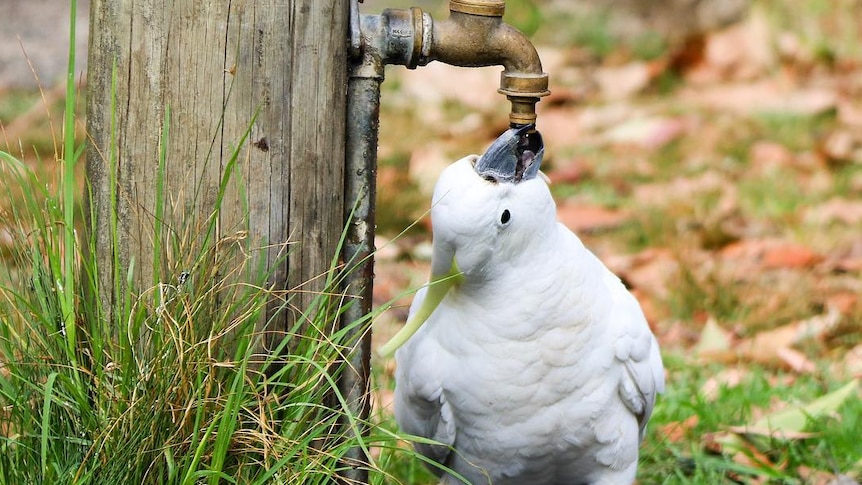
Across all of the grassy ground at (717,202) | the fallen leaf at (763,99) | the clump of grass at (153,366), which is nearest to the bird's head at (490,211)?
the clump of grass at (153,366)

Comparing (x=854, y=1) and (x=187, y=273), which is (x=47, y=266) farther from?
(x=854, y=1)

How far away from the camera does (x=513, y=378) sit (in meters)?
2.04

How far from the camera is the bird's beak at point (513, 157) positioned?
6.36 ft

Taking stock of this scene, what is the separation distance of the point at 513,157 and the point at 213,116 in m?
0.54

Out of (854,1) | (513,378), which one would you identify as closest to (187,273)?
(513,378)

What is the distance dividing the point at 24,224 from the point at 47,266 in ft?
0.41

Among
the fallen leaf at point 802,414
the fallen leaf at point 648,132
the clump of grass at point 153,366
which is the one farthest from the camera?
the fallen leaf at point 648,132

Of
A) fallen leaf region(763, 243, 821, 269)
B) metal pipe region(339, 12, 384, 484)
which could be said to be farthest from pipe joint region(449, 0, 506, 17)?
fallen leaf region(763, 243, 821, 269)

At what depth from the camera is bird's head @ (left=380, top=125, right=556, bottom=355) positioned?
1.92 m

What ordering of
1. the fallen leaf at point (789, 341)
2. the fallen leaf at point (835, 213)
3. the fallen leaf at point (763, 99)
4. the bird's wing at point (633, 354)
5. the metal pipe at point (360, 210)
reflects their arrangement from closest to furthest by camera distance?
the metal pipe at point (360, 210) < the bird's wing at point (633, 354) < the fallen leaf at point (789, 341) < the fallen leaf at point (835, 213) < the fallen leaf at point (763, 99)

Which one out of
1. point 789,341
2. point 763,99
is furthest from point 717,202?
point 763,99

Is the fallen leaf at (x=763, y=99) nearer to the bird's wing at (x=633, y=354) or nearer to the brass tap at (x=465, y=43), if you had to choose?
the bird's wing at (x=633, y=354)

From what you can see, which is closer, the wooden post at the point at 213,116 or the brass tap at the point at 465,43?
the wooden post at the point at 213,116

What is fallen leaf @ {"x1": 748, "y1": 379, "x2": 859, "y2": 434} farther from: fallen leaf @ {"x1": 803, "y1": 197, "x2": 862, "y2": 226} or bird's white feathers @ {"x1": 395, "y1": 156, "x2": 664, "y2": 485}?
fallen leaf @ {"x1": 803, "y1": 197, "x2": 862, "y2": 226}
